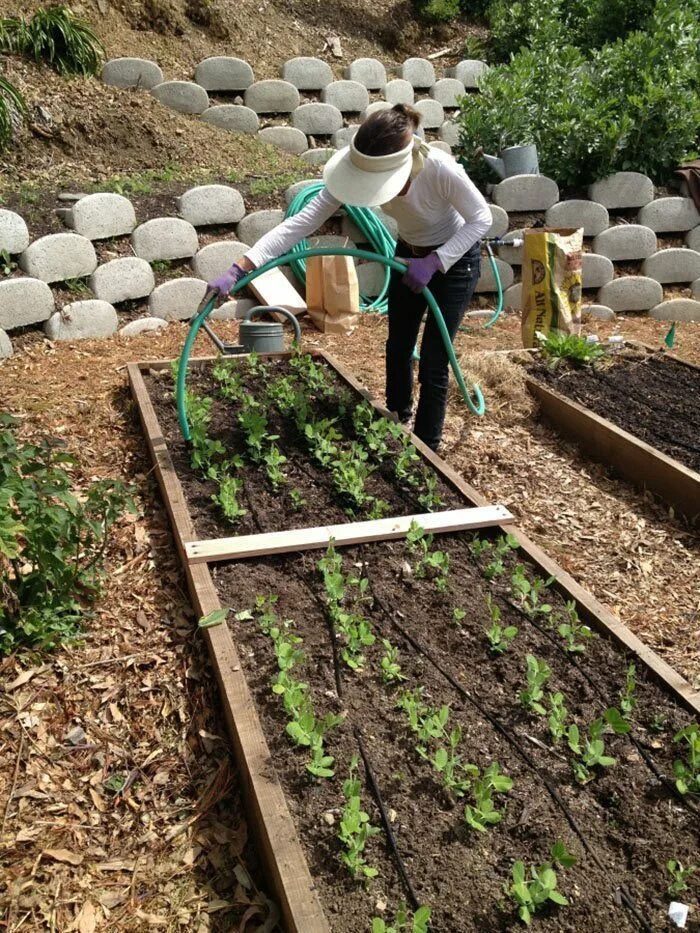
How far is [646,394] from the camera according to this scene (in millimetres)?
4438

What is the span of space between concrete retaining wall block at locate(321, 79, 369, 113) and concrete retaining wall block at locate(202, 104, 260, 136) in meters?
0.88

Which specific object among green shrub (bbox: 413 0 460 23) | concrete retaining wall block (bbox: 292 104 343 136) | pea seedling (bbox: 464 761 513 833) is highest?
green shrub (bbox: 413 0 460 23)

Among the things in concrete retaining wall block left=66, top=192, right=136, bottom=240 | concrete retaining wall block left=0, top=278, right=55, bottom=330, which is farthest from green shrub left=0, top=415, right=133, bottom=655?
concrete retaining wall block left=66, top=192, right=136, bottom=240

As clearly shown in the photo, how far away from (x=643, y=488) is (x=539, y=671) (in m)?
1.87

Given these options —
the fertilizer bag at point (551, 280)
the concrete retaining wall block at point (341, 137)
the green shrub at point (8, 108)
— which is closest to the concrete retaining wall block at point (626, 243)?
the fertilizer bag at point (551, 280)

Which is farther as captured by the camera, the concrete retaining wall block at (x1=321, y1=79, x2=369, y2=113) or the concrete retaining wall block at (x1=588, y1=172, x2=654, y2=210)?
the concrete retaining wall block at (x1=321, y1=79, x2=369, y2=113)

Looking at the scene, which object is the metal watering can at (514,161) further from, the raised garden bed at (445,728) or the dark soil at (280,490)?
the raised garden bed at (445,728)

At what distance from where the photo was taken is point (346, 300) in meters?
5.34

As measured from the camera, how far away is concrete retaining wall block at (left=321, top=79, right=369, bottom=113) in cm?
723

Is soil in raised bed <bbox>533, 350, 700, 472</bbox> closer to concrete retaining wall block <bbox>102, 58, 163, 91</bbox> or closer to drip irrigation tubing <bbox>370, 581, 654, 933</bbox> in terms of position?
drip irrigation tubing <bbox>370, 581, 654, 933</bbox>

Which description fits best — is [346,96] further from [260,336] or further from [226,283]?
[226,283]

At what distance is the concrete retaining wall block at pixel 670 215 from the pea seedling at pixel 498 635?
539 cm

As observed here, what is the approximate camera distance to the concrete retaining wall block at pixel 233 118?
6.58m

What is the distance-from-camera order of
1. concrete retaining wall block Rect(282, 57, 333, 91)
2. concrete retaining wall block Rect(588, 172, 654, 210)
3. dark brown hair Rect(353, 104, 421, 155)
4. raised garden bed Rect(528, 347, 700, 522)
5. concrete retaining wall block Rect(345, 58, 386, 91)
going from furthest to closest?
concrete retaining wall block Rect(345, 58, 386, 91), concrete retaining wall block Rect(282, 57, 333, 91), concrete retaining wall block Rect(588, 172, 654, 210), raised garden bed Rect(528, 347, 700, 522), dark brown hair Rect(353, 104, 421, 155)
